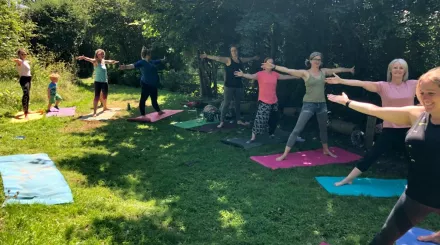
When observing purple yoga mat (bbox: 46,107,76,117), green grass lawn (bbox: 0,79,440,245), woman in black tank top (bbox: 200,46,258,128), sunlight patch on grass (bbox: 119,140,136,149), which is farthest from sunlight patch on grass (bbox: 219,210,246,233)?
purple yoga mat (bbox: 46,107,76,117)

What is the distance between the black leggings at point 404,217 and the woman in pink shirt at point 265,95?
15.0 feet

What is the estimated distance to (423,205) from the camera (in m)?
2.62

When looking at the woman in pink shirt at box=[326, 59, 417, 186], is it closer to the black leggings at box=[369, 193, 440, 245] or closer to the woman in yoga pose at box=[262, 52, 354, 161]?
the woman in yoga pose at box=[262, 52, 354, 161]

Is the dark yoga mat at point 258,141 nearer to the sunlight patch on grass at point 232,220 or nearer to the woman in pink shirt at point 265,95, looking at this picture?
the woman in pink shirt at point 265,95

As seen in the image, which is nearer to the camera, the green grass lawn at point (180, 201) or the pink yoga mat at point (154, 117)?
the green grass lawn at point (180, 201)

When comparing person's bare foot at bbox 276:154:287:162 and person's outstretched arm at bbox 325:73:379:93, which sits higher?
person's outstretched arm at bbox 325:73:379:93

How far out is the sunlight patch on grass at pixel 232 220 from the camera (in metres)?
3.97

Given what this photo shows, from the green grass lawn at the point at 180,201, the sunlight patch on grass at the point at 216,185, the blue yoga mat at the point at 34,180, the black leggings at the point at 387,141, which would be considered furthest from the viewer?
the sunlight patch on grass at the point at 216,185

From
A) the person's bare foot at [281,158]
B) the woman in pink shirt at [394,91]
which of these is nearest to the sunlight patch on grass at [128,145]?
the person's bare foot at [281,158]

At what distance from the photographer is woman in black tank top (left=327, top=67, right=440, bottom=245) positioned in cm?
241

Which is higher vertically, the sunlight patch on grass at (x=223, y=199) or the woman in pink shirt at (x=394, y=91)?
the woman in pink shirt at (x=394, y=91)

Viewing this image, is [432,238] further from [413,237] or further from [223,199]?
[223,199]

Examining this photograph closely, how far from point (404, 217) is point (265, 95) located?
4699mm

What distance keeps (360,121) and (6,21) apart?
8503 mm
